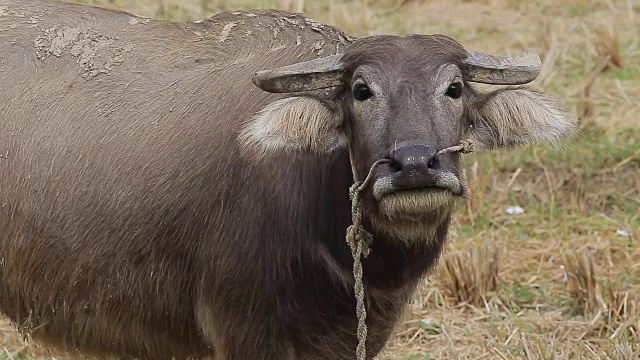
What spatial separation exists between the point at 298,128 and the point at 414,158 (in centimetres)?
53

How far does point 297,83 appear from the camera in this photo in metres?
3.53

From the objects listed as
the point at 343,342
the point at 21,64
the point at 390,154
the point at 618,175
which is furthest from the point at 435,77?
the point at 618,175

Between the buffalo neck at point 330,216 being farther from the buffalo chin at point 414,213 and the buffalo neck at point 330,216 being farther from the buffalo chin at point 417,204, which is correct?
the buffalo chin at point 417,204

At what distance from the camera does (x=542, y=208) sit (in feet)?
21.8

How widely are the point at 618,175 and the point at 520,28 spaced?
239 cm

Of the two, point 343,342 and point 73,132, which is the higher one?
point 73,132

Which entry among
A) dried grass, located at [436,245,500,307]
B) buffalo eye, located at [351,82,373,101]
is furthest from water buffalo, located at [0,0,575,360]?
dried grass, located at [436,245,500,307]

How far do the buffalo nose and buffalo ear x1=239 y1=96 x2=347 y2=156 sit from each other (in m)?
0.44

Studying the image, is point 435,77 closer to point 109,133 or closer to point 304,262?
point 304,262

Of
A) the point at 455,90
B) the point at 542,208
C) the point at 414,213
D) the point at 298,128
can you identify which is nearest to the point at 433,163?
the point at 414,213

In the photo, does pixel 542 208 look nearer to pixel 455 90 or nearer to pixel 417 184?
pixel 455 90

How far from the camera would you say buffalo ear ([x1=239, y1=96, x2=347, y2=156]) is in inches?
140

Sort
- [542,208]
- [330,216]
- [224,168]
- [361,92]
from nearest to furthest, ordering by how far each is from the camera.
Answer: [361,92] → [330,216] → [224,168] → [542,208]

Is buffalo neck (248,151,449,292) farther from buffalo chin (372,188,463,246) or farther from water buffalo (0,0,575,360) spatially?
buffalo chin (372,188,463,246)
